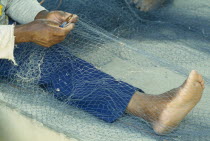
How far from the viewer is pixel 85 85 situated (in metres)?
1.33

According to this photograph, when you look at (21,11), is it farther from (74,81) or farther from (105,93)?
(105,93)

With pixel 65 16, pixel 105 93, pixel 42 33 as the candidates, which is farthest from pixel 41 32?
pixel 105 93

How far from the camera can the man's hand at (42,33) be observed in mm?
1290

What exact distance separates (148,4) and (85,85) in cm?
72

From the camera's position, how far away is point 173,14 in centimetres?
180

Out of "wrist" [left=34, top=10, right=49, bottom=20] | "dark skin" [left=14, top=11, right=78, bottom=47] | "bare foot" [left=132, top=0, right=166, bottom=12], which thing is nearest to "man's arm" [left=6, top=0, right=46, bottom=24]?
"wrist" [left=34, top=10, right=49, bottom=20]

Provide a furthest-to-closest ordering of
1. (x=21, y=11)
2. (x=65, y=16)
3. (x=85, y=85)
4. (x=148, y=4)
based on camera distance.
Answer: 1. (x=148, y=4)
2. (x=21, y=11)
3. (x=65, y=16)
4. (x=85, y=85)

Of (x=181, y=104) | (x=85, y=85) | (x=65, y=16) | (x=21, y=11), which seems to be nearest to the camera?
(x=181, y=104)

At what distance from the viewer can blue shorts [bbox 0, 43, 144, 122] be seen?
129 centimetres

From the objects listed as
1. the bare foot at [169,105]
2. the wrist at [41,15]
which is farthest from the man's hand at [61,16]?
the bare foot at [169,105]

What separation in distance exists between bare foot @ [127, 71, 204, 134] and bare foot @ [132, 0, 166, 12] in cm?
69

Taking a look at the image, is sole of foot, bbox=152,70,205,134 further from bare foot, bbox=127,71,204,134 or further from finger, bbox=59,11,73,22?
finger, bbox=59,11,73,22

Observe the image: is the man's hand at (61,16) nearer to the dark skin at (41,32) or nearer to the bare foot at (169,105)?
the dark skin at (41,32)

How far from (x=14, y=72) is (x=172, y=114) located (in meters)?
0.63
